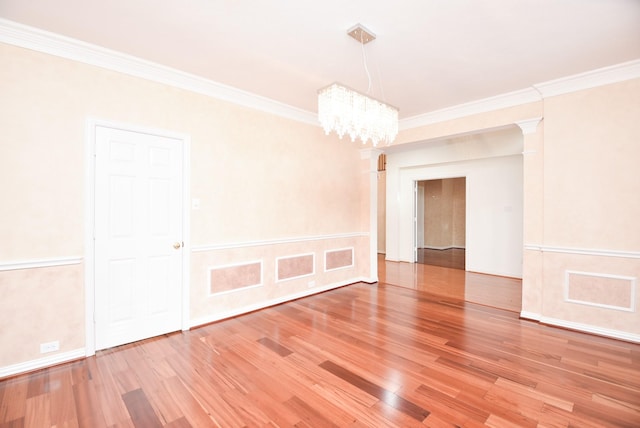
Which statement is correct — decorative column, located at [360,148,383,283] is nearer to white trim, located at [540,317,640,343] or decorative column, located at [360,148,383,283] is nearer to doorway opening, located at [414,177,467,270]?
white trim, located at [540,317,640,343]

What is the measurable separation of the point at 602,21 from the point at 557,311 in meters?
3.03

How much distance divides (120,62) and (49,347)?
274 centimetres

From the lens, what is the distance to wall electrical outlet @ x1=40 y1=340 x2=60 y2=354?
2.62m

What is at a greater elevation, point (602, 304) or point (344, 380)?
point (602, 304)

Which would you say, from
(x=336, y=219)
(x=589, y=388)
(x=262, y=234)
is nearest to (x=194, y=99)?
(x=262, y=234)

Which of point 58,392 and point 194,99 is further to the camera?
point 194,99

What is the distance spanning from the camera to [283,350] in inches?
117

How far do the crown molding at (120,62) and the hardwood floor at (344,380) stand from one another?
2.79m

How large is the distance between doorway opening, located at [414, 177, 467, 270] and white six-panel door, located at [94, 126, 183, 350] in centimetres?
824

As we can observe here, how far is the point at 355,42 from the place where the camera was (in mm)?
2709

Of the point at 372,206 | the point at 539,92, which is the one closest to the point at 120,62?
the point at 372,206

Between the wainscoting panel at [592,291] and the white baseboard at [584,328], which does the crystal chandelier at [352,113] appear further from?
the white baseboard at [584,328]

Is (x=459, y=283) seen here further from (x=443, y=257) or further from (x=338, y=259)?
(x=443, y=257)

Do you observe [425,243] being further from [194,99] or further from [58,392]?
[58,392]
